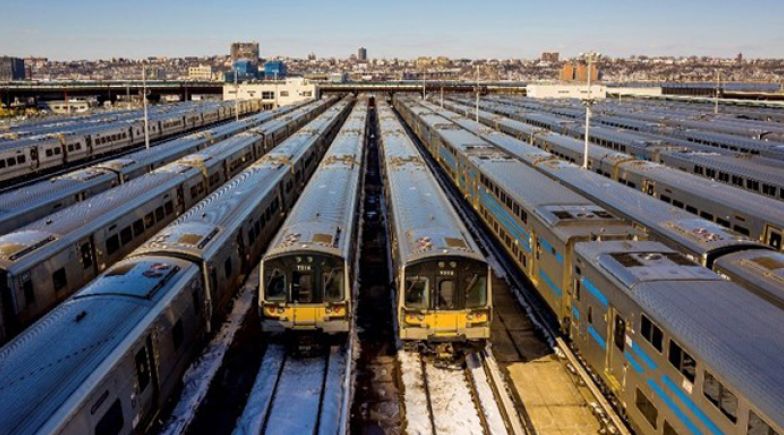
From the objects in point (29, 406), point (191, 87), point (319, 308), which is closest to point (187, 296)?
point (319, 308)

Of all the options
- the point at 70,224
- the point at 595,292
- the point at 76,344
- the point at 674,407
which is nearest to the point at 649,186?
the point at 595,292

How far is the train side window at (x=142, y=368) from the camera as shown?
1349 centimetres

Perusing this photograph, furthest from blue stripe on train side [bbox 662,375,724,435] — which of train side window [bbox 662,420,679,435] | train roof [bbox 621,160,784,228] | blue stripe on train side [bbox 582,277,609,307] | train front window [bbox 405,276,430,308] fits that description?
train roof [bbox 621,160,784,228]

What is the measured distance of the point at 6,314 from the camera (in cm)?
1686

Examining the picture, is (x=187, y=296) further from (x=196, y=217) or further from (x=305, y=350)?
(x=196, y=217)

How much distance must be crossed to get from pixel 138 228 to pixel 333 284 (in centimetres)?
1129

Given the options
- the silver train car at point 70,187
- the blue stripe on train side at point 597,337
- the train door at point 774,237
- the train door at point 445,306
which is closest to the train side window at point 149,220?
the silver train car at point 70,187

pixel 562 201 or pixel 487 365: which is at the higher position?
pixel 562 201

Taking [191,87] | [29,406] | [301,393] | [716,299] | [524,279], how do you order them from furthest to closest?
1. [191,87]
2. [524,279]
3. [301,393]
4. [716,299]
5. [29,406]

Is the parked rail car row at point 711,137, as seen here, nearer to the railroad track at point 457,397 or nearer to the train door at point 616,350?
the train door at point 616,350

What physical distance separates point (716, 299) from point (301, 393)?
1043 centimetres

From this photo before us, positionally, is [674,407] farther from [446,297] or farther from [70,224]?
[70,224]

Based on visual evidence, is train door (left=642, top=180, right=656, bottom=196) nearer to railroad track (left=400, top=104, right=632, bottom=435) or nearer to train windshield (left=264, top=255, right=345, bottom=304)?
railroad track (left=400, top=104, right=632, bottom=435)

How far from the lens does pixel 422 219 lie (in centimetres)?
2089
